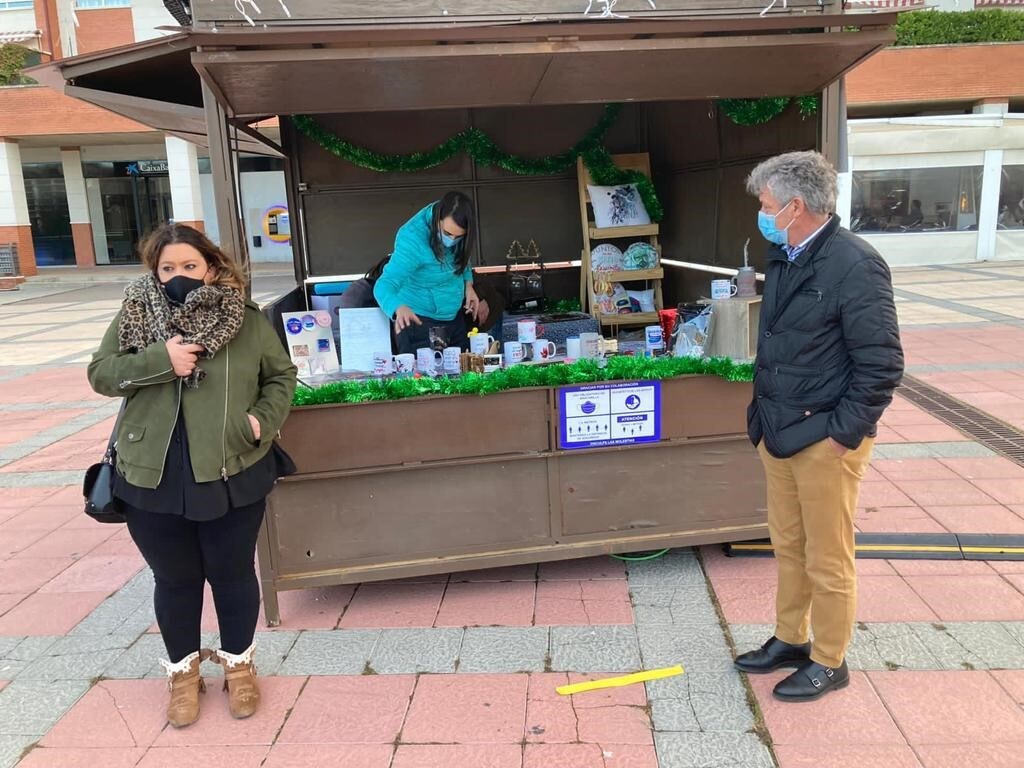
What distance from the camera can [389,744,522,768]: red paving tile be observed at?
2.56 m

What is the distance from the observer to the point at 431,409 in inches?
137

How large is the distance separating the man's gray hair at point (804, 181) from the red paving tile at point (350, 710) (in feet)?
7.29

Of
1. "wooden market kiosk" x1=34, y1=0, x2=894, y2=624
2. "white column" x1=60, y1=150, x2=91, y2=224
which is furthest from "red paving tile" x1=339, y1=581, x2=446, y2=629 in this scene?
"white column" x1=60, y1=150, x2=91, y2=224

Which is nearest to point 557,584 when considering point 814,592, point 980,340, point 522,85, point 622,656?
point 622,656

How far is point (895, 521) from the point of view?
429 cm

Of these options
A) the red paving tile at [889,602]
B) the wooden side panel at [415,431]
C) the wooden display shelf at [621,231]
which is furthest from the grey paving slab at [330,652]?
the wooden display shelf at [621,231]

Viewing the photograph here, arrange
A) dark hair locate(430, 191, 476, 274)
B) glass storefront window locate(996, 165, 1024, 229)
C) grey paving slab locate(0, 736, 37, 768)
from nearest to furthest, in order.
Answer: grey paving slab locate(0, 736, 37, 768)
dark hair locate(430, 191, 476, 274)
glass storefront window locate(996, 165, 1024, 229)

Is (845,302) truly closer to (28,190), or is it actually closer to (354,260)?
(354,260)

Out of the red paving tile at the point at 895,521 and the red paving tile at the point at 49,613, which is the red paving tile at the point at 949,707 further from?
the red paving tile at the point at 49,613

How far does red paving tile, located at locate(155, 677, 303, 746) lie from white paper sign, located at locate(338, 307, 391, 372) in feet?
5.66

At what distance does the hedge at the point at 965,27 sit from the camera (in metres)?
16.7

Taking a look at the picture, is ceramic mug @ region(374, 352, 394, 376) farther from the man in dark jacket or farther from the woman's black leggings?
the man in dark jacket

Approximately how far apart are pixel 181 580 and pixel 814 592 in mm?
2211

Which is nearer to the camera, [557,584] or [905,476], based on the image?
[557,584]
